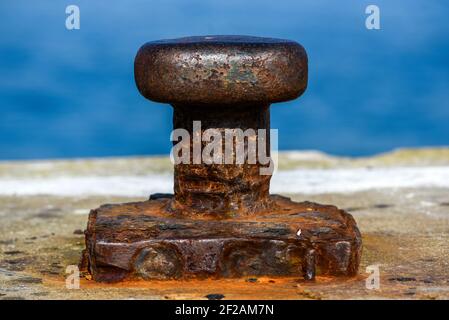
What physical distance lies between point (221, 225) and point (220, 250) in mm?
144

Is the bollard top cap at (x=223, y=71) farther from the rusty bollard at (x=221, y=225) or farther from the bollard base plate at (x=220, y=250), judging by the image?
the bollard base plate at (x=220, y=250)

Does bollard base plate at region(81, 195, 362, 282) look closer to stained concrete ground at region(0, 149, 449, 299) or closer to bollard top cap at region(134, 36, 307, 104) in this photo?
stained concrete ground at region(0, 149, 449, 299)

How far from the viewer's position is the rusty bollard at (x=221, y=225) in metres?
4.93

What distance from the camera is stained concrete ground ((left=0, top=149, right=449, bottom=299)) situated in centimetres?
474

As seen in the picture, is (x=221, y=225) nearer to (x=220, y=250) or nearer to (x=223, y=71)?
(x=220, y=250)

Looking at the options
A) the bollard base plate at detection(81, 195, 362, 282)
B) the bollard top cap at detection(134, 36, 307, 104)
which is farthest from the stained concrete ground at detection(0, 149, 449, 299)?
the bollard top cap at detection(134, 36, 307, 104)

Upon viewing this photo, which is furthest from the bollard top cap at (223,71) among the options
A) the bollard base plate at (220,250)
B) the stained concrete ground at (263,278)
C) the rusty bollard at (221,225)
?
the stained concrete ground at (263,278)

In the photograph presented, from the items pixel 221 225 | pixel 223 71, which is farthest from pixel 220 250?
pixel 223 71

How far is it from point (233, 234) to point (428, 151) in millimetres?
4929

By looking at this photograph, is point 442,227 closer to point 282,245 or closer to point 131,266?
point 282,245

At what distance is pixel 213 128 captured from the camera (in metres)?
5.18

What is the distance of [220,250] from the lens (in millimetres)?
4969

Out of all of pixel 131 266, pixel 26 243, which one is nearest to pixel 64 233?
pixel 26 243
